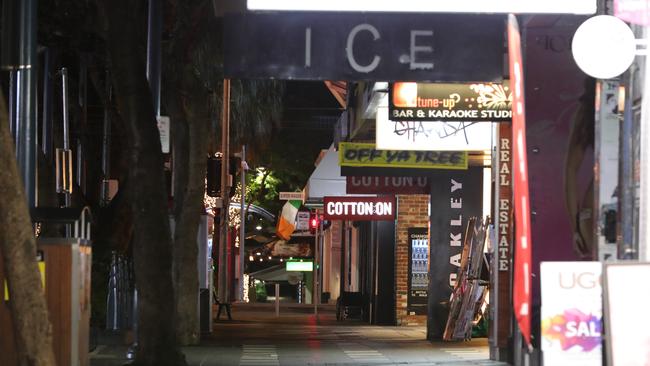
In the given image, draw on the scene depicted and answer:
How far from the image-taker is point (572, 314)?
313 inches

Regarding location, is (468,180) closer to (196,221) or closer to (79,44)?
(196,221)

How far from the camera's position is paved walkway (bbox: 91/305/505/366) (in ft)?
55.4

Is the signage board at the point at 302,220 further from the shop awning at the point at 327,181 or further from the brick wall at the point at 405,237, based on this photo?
the brick wall at the point at 405,237

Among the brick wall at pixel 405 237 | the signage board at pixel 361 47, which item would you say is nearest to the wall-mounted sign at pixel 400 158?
the brick wall at pixel 405 237

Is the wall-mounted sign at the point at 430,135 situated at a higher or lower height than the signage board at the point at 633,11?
lower

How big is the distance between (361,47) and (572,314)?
12.6 feet

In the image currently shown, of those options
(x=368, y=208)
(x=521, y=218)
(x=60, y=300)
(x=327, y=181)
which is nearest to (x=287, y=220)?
(x=327, y=181)

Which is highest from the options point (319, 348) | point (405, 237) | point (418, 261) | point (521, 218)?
point (521, 218)

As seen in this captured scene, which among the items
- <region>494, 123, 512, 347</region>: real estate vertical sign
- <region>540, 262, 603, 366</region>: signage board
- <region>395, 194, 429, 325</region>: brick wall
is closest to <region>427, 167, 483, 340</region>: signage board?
<region>395, 194, 429, 325</region>: brick wall

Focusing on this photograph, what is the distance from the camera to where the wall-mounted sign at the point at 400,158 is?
66.3ft

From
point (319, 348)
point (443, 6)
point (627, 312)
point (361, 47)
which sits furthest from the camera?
point (319, 348)

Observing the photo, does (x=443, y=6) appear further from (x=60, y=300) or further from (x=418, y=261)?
(x=418, y=261)

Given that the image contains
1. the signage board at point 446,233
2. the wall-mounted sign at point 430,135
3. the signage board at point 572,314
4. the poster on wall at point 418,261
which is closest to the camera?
the signage board at point 572,314

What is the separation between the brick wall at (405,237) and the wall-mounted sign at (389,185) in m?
2.68
